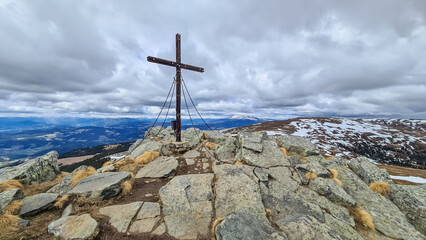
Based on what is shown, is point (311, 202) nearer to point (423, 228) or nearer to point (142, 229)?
point (423, 228)

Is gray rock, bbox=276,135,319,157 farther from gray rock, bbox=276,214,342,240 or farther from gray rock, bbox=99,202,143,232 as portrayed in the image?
gray rock, bbox=99,202,143,232

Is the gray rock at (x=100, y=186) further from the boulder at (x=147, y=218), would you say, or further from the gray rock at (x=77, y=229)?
the boulder at (x=147, y=218)

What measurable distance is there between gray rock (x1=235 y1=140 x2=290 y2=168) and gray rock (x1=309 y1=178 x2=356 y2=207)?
2.38 m

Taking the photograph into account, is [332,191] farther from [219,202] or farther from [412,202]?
[219,202]

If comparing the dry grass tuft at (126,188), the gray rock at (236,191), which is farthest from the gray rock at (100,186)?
the gray rock at (236,191)

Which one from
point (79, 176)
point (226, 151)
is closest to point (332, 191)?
point (226, 151)

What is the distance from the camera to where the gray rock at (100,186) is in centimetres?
846

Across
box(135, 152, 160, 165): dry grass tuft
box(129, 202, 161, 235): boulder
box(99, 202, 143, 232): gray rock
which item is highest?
box(135, 152, 160, 165): dry grass tuft

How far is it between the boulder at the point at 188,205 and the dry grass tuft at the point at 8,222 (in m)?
5.76

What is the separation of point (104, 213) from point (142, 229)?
7.38 feet

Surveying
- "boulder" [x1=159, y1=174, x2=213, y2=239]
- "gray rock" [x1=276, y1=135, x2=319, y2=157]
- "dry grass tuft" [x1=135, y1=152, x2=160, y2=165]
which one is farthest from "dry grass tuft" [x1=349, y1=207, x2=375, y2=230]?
"dry grass tuft" [x1=135, y1=152, x2=160, y2=165]

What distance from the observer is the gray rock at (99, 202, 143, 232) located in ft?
22.6

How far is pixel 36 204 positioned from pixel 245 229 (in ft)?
33.9

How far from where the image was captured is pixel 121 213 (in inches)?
297
